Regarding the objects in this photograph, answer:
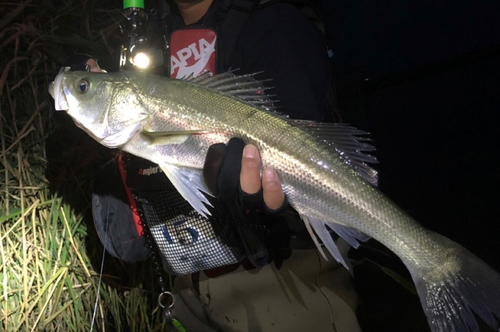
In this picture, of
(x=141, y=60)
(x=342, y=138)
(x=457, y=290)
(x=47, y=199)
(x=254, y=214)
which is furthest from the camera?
(x=47, y=199)

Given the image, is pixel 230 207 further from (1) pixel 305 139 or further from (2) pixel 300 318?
(2) pixel 300 318

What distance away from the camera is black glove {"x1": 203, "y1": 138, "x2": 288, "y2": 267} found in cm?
136

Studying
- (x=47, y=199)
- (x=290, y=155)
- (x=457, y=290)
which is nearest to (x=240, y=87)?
(x=290, y=155)

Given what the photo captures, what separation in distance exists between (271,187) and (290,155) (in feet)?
0.49

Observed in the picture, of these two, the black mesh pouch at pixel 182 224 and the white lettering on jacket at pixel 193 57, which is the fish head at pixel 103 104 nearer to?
the black mesh pouch at pixel 182 224

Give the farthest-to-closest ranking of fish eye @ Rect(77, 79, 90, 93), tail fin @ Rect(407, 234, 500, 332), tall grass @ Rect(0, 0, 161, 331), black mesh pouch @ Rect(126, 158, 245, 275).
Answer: tall grass @ Rect(0, 0, 161, 331)
black mesh pouch @ Rect(126, 158, 245, 275)
fish eye @ Rect(77, 79, 90, 93)
tail fin @ Rect(407, 234, 500, 332)

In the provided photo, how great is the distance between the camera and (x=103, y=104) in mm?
1479

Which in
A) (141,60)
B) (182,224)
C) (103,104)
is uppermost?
(141,60)

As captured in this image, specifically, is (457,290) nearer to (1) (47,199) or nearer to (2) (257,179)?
(2) (257,179)

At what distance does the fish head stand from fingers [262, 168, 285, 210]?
558mm

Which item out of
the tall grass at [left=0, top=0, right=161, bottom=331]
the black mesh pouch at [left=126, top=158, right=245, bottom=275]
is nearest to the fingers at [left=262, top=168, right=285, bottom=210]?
the black mesh pouch at [left=126, top=158, right=245, bottom=275]

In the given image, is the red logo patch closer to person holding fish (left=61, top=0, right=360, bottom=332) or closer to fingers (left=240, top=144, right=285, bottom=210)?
person holding fish (left=61, top=0, right=360, bottom=332)

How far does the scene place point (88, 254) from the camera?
2742 mm

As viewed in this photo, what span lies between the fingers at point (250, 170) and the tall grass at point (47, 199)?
5.81 ft
